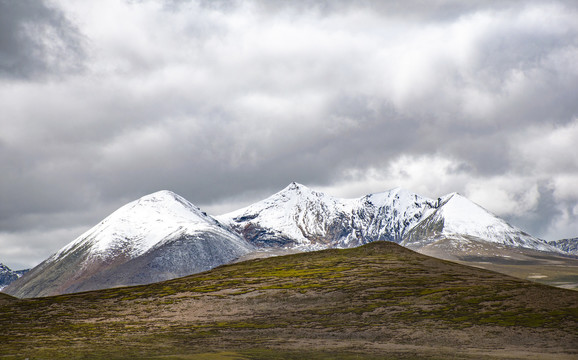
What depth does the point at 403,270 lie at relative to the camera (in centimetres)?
16538

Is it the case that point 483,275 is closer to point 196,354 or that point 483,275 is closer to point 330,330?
point 330,330

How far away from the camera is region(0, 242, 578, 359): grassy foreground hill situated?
86500 mm

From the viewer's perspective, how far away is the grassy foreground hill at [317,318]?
284 ft

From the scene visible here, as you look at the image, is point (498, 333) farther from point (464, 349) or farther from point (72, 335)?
point (72, 335)

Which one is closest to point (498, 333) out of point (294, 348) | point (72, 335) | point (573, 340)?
point (573, 340)

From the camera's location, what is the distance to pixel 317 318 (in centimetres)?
11731

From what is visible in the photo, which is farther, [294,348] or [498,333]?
[498,333]

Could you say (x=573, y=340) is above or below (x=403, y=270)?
below

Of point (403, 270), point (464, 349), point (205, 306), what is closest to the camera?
point (464, 349)

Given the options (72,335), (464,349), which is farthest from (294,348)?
(72,335)

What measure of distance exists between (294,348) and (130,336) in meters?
36.8

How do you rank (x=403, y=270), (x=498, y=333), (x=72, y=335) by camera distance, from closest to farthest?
(x=498, y=333) < (x=72, y=335) < (x=403, y=270)

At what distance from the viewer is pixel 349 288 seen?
5600 inches

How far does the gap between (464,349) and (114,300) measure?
10533cm
